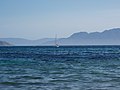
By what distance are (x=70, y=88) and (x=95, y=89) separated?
1938mm

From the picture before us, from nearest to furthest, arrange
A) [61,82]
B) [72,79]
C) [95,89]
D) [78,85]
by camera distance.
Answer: [95,89] < [78,85] < [61,82] < [72,79]

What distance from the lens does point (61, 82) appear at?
30.6 metres

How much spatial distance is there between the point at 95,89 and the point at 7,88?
655cm

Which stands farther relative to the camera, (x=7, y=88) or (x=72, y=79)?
(x=72, y=79)

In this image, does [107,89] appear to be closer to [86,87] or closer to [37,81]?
[86,87]

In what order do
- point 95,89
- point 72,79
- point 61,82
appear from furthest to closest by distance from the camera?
1. point 72,79
2. point 61,82
3. point 95,89

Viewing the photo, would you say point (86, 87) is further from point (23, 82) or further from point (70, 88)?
point (23, 82)

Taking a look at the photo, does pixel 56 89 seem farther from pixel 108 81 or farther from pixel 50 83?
pixel 108 81

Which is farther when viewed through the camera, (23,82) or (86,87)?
(23,82)

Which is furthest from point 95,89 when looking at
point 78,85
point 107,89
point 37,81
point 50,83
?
point 37,81

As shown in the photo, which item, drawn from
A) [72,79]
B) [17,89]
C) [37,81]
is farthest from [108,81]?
[17,89]

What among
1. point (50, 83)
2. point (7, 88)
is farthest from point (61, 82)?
point (7, 88)

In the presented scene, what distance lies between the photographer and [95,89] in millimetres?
26234

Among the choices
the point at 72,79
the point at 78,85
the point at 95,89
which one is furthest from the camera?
the point at 72,79
